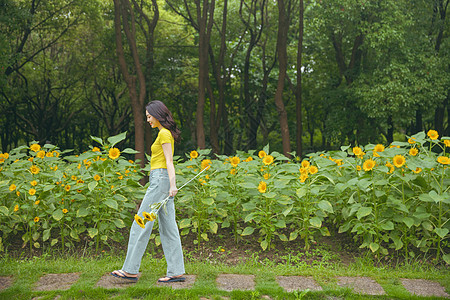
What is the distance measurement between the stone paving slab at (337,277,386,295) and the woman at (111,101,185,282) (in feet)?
4.48

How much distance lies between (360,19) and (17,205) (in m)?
13.1

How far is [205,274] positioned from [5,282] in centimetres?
173

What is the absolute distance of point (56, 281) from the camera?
3992mm

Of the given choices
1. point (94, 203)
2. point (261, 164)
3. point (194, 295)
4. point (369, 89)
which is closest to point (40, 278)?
point (94, 203)

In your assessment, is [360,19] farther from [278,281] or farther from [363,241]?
[278,281]

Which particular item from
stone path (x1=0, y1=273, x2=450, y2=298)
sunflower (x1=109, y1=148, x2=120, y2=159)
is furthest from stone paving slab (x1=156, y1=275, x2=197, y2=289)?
sunflower (x1=109, y1=148, x2=120, y2=159)

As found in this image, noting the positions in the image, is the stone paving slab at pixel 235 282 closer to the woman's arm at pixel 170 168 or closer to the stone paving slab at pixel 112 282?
the stone paving slab at pixel 112 282

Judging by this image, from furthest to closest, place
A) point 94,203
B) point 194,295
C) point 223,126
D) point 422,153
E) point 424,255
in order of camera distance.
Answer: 1. point 223,126
2. point 422,153
3. point 94,203
4. point 424,255
5. point 194,295

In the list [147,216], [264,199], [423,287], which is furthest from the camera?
[264,199]

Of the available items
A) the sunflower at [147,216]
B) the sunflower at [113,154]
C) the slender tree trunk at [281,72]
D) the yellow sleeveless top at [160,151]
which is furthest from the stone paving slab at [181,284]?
the slender tree trunk at [281,72]

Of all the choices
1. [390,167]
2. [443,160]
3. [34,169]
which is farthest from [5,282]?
[443,160]

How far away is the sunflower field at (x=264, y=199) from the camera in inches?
183

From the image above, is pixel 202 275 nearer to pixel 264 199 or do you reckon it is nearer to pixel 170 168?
pixel 170 168

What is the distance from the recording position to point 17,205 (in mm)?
4918
